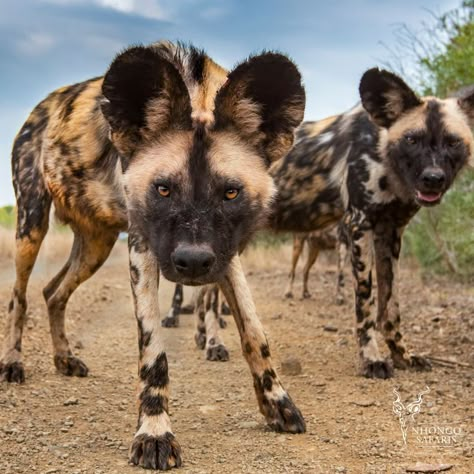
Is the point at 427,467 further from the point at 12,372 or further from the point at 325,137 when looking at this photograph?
→ the point at 325,137

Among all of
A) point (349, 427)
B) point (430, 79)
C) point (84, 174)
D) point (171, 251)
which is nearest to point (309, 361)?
point (349, 427)

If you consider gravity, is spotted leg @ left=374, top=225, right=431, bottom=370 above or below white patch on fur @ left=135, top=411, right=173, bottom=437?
above

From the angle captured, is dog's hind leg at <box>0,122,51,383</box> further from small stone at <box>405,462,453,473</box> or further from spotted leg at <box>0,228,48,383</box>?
small stone at <box>405,462,453,473</box>

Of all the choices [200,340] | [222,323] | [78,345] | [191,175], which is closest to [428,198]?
[200,340]

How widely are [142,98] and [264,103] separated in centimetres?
49

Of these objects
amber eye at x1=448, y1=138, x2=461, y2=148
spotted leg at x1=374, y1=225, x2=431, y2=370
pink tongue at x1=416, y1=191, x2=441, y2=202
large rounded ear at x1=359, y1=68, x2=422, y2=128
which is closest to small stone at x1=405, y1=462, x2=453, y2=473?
spotted leg at x1=374, y1=225, x2=431, y2=370

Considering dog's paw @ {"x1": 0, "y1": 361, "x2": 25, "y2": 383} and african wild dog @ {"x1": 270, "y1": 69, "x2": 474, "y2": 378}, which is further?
african wild dog @ {"x1": 270, "y1": 69, "x2": 474, "y2": 378}

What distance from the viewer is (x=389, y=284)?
517 centimetres

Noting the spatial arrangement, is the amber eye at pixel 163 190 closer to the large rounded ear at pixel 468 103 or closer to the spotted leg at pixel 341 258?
the large rounded ear at pixel 468 103

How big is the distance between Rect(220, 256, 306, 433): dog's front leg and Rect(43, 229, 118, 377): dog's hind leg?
5.05ft

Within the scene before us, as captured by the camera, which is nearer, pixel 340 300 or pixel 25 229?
pixel 25 229

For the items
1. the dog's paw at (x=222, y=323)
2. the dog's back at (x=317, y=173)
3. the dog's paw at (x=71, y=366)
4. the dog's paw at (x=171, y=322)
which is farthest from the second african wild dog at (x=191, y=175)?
the dog's paw at (x=171, y=322)

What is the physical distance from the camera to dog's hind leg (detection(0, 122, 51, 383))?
450 cm

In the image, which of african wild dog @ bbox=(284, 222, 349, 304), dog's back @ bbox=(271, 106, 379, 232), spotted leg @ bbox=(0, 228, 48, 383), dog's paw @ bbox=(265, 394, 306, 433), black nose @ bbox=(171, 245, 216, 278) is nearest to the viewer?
black nose @ bbox=(171, 245, 216, 278)
